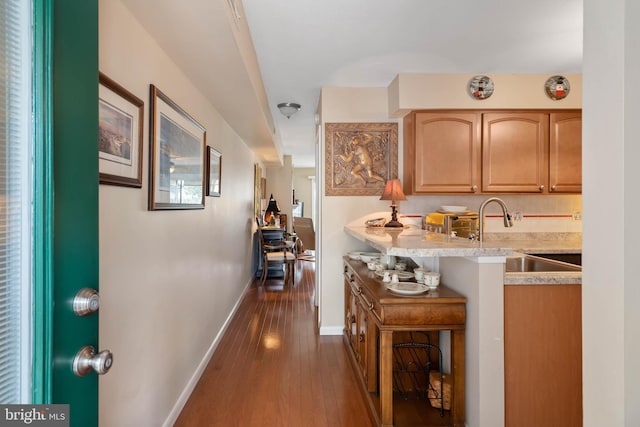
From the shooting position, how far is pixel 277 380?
8.39 feet

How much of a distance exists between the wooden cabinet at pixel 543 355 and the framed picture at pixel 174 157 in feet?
6.22

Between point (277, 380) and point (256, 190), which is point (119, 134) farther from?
point (256, 190)

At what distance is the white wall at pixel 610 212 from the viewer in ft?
2.55

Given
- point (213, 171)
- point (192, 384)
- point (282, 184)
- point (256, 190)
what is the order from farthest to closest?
point (282, 184) < point (256, 190) < point (213, 171) < point (192, 384)

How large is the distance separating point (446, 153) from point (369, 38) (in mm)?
1342

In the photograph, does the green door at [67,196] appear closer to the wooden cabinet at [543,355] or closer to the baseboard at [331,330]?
the wooden cabinet at [543,355]

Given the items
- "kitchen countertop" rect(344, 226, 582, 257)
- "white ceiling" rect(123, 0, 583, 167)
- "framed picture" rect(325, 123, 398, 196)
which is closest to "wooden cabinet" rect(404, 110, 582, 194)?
"framed picture" rect(325, 123, 398, 196)

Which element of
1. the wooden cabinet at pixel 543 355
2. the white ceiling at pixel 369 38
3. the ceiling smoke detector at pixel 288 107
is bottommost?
the wooden cabinet at pixel 543 355

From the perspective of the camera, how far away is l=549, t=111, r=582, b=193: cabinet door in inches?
130

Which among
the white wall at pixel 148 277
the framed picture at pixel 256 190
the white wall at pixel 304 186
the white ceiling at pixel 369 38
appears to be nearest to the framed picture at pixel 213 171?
the white wall at pixel 148 277

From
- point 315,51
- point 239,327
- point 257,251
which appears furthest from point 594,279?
point 257,251

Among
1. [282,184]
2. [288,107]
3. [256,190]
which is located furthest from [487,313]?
[282,184]

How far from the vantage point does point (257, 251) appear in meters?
6.30

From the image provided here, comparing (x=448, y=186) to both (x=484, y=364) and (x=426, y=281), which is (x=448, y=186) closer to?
(x=426, y=281)
